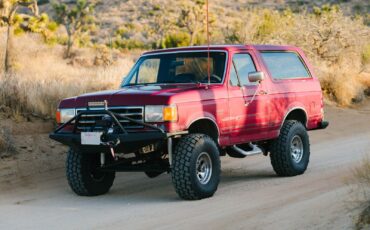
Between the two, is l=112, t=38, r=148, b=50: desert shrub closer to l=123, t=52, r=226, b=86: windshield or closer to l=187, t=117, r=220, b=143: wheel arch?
l=123, t=52, r=226, b=86: windshield

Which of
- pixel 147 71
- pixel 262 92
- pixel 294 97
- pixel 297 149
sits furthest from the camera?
pixel 297 149

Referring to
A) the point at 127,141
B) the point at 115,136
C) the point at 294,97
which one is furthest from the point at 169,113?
the point at 294,97

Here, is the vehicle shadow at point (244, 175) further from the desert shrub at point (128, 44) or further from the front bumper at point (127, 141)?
the desert shrub at point (128, 44)

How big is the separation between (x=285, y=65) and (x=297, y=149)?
1310 mm

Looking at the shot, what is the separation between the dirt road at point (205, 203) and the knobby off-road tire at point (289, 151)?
15 centimetres

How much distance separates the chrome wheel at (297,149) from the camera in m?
Result: 11.4

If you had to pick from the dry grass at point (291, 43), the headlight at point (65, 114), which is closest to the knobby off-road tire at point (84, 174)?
the headlight at point (65, 114)

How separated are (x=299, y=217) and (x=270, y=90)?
342 centimetres

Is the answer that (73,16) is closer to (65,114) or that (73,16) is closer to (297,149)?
(297,149)

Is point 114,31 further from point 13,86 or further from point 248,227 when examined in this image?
point 248,227

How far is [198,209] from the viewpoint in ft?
28.6

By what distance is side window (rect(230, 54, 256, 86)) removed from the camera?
10.2 metres

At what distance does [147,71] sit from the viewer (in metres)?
10.8

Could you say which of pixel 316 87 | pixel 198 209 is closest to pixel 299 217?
pixel 198 209
